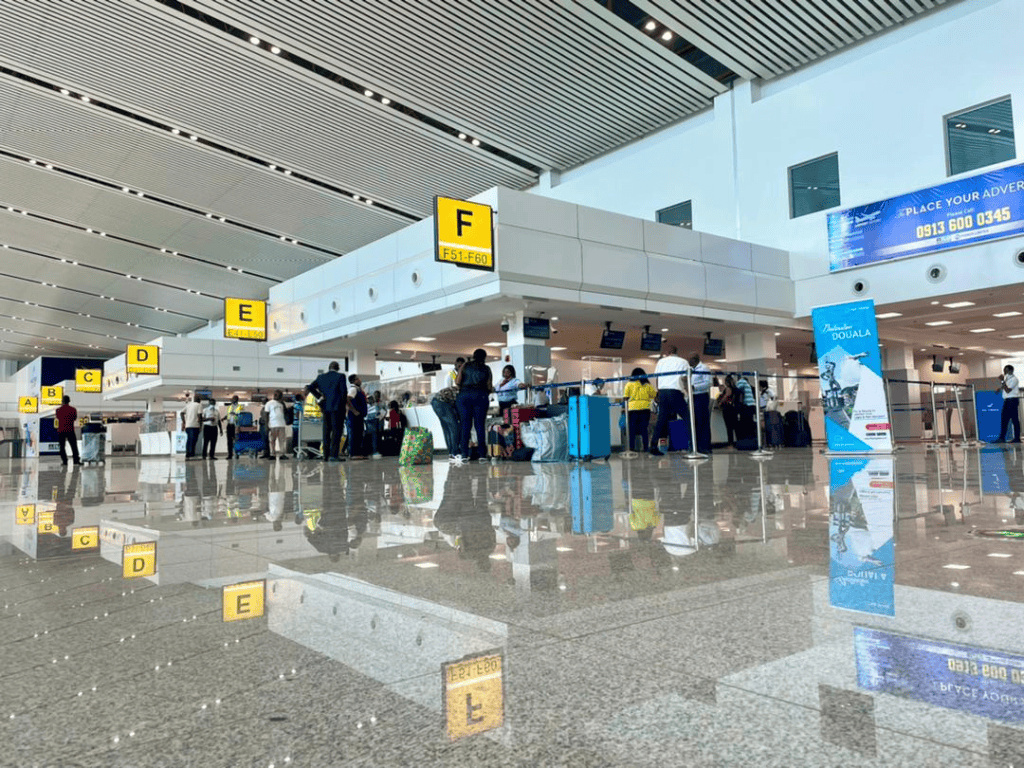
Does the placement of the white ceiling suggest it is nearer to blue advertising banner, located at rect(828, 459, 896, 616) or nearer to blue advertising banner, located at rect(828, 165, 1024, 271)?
blue advertising banner, located at rect(828, 165, 1024, 271)

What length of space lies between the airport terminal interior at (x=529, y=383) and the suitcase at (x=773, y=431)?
0.49ft

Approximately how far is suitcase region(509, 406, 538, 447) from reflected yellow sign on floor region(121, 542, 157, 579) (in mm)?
9136

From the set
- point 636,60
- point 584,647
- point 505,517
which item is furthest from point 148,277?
point 584,647

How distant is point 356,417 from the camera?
50.8 feet

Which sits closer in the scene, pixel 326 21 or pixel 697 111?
pixel 326 21

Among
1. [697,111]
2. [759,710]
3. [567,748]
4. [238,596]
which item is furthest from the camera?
[697,111]

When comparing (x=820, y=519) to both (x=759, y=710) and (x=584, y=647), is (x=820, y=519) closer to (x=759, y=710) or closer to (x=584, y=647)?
(x=584, y=647)

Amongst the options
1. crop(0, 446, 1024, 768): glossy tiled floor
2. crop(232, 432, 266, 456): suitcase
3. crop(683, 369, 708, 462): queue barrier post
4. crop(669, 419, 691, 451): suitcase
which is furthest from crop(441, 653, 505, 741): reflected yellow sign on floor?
crop(232, 432, 266, 456): suitcase

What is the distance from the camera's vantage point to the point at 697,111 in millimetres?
20031

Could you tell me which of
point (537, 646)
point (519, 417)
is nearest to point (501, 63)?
point (519, 417)

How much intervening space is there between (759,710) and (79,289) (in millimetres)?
42669

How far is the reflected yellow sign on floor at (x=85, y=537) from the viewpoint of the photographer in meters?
3.80

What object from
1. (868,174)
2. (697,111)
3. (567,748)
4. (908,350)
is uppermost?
(697,111)

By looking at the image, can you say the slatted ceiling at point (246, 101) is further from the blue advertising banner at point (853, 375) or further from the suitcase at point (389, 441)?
the blue advertising banner at point (853, 375)
